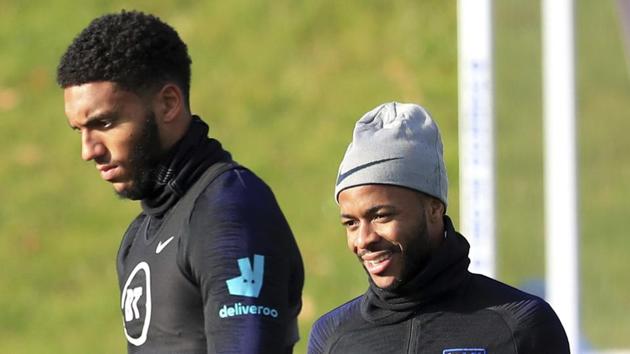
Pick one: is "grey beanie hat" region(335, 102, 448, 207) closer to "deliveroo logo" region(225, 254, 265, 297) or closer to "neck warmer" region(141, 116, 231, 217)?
"deliveroo logo" region(225, 254, 265, 297)

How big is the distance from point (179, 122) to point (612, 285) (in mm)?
4809

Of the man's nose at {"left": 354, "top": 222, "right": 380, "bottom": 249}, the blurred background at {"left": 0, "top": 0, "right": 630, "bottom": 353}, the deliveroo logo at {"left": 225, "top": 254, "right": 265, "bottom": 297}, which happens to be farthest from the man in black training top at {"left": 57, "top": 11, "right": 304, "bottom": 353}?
the blurred background at {"left": 0, "top": 0, "right": 630, "bottom": 353}

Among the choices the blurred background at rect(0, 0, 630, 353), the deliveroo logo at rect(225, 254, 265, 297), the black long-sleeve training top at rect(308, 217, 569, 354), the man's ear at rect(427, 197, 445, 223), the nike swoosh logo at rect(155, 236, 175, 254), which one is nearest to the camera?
the black long-sleeve training top at rect(308, 217, 569, 354)

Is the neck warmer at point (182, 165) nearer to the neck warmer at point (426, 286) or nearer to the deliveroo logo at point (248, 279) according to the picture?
the deliveroo logo at point (248, 279)

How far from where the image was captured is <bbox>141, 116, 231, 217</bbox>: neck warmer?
12.1 feet

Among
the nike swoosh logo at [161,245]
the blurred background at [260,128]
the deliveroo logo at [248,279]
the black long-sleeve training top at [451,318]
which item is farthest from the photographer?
the blurred background at [260,128]

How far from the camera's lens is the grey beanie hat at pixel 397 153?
10.6 ft

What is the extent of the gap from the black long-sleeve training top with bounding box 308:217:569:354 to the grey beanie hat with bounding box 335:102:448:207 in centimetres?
14

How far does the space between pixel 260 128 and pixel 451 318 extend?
975 cm

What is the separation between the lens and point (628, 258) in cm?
821

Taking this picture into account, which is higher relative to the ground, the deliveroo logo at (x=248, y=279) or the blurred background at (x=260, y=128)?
the blurred background at (x=260, y=128)

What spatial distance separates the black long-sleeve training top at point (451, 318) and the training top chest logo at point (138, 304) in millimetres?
555

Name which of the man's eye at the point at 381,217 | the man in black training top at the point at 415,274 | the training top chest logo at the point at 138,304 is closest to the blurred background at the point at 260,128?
the training top chest logo at the point at 138,304

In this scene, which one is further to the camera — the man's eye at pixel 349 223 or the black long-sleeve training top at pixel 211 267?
the black long-sleeve training top at pixel 211 267
